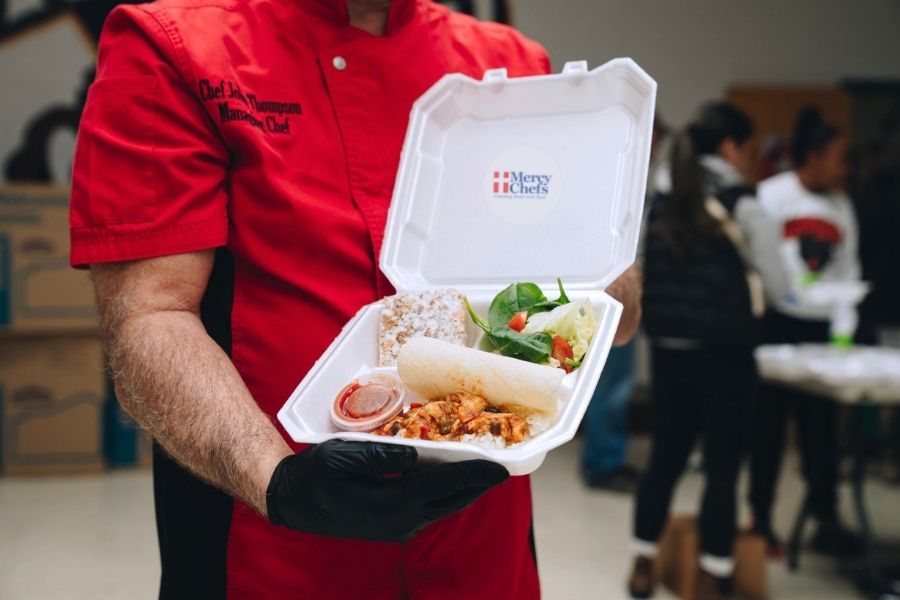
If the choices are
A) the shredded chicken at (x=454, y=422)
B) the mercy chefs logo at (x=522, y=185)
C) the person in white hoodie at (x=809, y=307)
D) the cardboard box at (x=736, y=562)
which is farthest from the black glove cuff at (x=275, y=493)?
the person in white hoodie at (x=809, y=307)

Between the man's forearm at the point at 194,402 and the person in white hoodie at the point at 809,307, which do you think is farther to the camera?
the person in white hoodie at the point at 809,307

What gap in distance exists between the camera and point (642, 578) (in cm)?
315

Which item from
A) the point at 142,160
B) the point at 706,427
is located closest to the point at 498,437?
the point at 142,160

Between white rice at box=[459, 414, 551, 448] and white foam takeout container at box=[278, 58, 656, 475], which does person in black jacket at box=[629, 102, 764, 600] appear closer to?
white foam takeout container at box=[278, 58, 656, 475]

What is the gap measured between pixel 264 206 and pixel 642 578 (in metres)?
2.59

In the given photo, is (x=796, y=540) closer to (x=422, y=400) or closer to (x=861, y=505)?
(x=861, y=505)

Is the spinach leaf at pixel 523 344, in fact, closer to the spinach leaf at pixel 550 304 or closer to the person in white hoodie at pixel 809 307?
the spinach leaf at pixel 550 304

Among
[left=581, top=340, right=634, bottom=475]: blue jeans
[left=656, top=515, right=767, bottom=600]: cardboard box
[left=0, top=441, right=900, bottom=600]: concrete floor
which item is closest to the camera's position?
[left=656, top=515, right=767, bottom=600]: cardboard box

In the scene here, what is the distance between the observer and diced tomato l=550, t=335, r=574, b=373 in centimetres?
98

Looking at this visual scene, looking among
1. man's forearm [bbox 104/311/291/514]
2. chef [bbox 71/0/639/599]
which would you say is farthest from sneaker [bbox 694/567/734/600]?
man's forearm [bbox 104/311/291/514]

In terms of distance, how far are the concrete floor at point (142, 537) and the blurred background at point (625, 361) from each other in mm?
14

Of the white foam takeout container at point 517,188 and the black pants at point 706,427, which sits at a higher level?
the white foam takeout container at point 517,188

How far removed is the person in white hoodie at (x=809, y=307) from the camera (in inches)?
142

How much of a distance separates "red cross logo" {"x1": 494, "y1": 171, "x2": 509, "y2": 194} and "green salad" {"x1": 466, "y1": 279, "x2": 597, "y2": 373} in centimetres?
15
